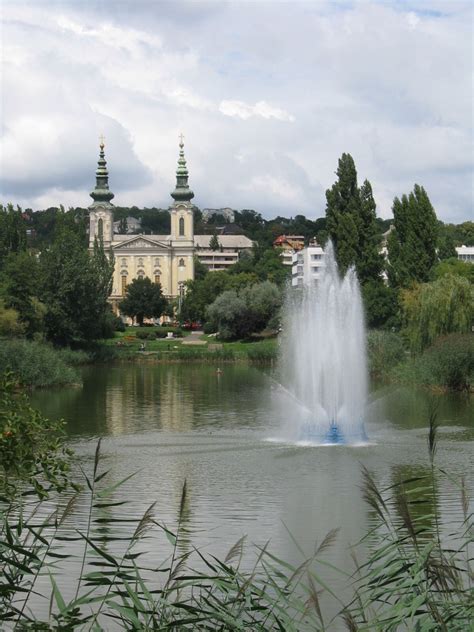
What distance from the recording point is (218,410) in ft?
114

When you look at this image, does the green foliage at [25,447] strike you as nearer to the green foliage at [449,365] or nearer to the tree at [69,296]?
the green foliage at [449,365]

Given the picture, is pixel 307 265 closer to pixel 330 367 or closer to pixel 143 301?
pixel 143 301

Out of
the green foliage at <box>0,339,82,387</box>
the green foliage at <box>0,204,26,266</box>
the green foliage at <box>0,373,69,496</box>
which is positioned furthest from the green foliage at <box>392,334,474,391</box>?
the green foliage at <box>0,204,26,266</box>

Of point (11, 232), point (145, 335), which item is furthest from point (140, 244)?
point (11, 232)

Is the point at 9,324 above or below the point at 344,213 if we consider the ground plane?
below

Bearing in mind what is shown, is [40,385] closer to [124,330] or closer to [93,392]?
[93,392]

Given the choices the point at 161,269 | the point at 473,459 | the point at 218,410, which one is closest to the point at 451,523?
the point at 473,459

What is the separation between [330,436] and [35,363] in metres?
21.8

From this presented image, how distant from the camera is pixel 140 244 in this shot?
122 m

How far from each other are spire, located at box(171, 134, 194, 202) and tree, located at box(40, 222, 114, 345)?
56.1 metres

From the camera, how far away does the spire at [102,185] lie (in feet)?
391

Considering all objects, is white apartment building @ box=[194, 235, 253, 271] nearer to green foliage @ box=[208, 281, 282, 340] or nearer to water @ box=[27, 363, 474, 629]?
green foliage @ box=[208, 281, 282, 340]

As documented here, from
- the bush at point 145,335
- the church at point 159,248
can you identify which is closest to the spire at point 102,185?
the church at point 159,248

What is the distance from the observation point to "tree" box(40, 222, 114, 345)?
59688 millimetres
